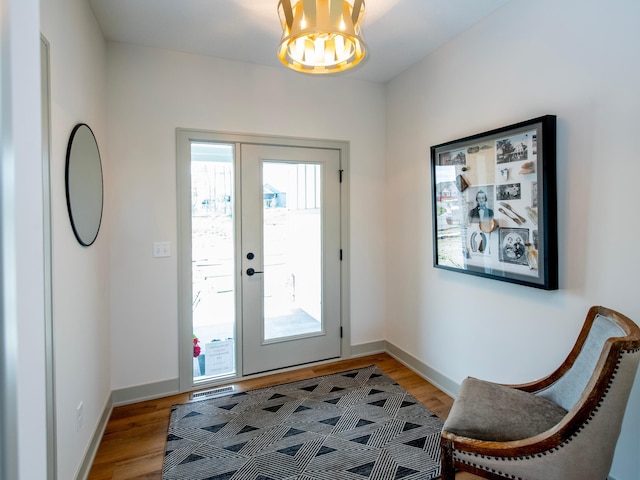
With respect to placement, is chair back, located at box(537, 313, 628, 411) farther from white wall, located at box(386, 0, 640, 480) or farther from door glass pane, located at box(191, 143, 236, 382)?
door glass pane, located at box(191, 143, 236, 382)

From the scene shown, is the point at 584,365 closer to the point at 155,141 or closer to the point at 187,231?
the point at 187,231

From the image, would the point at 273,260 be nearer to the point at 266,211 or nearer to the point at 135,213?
the point at 266,211

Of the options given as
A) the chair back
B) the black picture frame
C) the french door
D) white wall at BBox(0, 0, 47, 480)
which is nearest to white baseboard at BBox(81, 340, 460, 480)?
the french door

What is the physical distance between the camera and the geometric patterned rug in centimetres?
192

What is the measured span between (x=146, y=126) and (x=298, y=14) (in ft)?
5.75

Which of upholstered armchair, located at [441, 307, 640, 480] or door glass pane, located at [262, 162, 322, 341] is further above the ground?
door glass pane, located at [262, 162, 322, 341]

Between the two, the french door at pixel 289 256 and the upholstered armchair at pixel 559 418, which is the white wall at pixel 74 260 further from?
the upholstered armchair at pixel 559 418

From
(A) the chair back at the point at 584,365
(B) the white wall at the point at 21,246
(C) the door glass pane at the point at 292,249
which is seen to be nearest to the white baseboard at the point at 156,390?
(C) the door glass pane at the point at 292,249

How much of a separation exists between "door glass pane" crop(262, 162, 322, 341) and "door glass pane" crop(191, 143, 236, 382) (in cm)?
32

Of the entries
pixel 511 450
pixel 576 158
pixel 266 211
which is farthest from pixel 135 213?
pixel 576 158

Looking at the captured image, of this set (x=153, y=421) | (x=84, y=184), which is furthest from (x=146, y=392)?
(x=84, y=184)

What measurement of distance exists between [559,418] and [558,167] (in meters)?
1.29

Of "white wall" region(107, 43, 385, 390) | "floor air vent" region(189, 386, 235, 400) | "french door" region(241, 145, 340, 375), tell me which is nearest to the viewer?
"white wall" region(107, 43, 385, 390)

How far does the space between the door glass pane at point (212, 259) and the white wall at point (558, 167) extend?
1.62 metres
